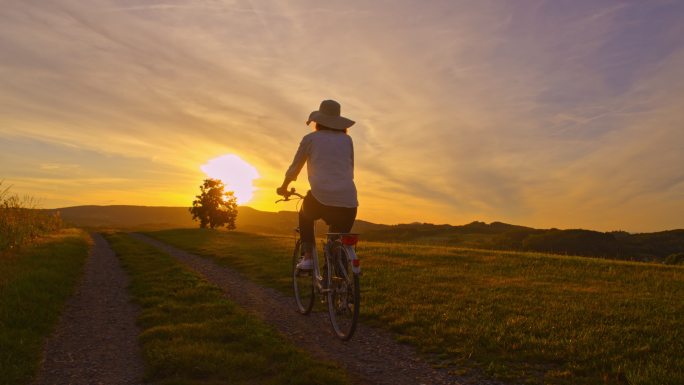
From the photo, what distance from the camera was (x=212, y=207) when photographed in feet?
245

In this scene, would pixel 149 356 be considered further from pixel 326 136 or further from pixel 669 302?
pixel 669 302

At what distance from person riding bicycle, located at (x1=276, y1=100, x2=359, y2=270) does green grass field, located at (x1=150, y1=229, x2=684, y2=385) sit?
→ 2.50 m

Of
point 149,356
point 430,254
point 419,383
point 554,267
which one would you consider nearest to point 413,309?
point 419,383

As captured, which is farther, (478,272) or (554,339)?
(478,272)

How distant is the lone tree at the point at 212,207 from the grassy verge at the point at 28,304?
58.2m

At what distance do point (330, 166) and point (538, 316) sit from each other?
17.3 ft

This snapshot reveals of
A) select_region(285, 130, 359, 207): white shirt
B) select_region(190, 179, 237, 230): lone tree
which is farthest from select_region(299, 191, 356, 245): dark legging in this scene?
select_region(190, 179, 237, 230): lone tree

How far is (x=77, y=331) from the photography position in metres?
8.32

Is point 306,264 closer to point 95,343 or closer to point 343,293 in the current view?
point 343,293

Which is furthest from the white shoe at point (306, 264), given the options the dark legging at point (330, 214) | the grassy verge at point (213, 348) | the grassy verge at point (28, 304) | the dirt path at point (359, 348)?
the grassy verge at point (28, 304)

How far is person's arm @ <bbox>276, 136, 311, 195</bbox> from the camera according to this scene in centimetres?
831

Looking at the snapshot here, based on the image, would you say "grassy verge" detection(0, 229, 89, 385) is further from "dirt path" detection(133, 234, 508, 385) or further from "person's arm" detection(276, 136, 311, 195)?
"person's arm" detection(276, 136, 311, 195)

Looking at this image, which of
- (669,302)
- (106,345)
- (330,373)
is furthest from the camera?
(669,302)

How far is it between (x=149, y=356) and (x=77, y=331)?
2.81 meters
